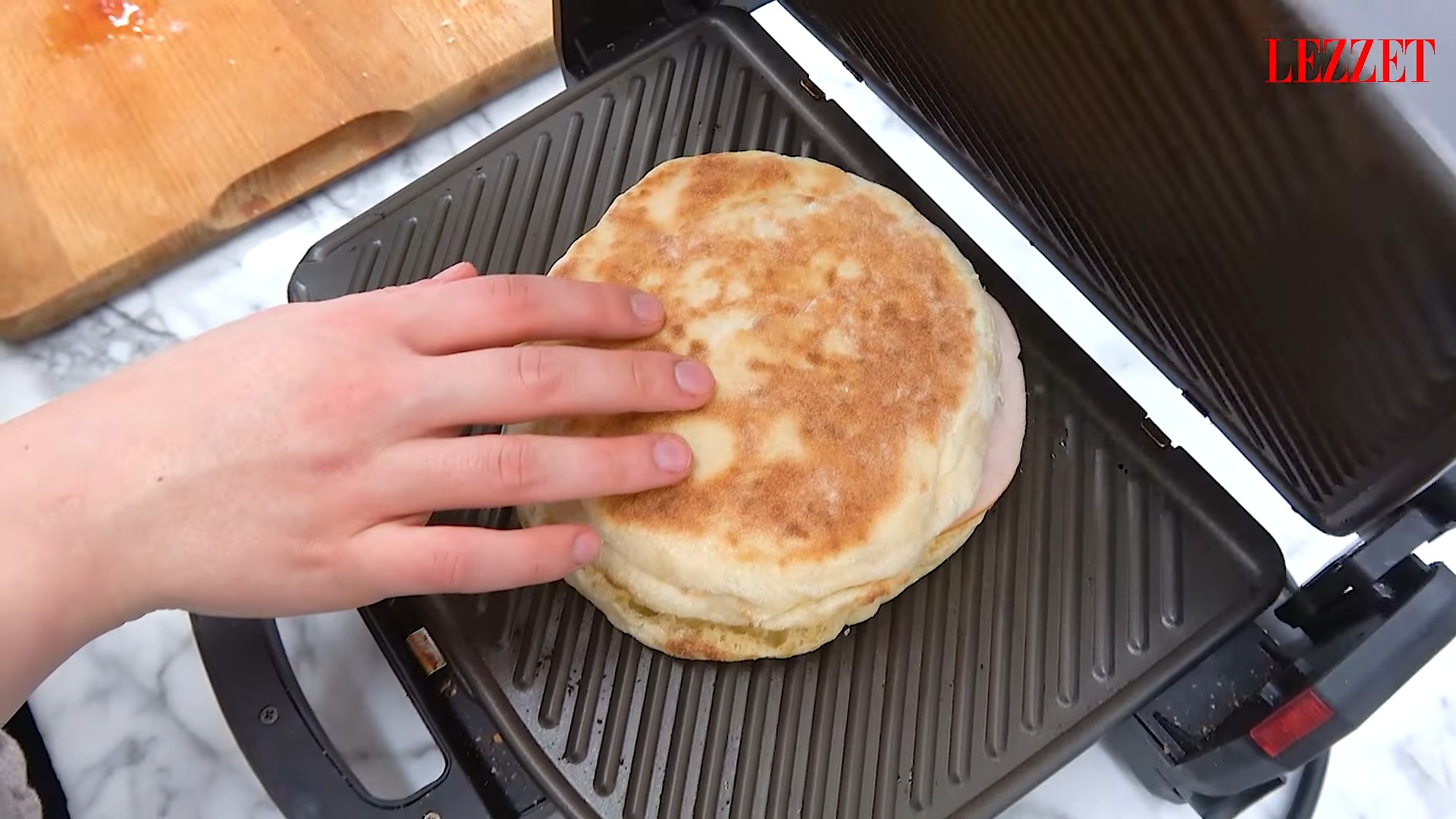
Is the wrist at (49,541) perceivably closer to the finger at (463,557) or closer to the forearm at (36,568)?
the forearm at (36,568)

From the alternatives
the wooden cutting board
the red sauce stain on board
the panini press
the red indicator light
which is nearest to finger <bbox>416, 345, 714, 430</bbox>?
the panini press

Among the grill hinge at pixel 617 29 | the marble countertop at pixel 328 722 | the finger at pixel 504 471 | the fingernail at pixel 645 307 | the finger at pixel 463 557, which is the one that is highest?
the grill hinge at pixel 617 29

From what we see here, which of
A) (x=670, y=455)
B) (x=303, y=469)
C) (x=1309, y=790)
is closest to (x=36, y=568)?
(x=303, y=469)

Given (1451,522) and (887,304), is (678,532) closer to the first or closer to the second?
(887,304)

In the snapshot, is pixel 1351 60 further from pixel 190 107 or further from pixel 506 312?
pixel 190 107

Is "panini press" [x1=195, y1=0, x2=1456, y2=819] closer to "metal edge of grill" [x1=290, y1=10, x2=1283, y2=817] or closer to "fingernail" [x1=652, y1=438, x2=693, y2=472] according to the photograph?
"metal edge of grill" [x1=290, y1=10, x2=1283, y2=817]

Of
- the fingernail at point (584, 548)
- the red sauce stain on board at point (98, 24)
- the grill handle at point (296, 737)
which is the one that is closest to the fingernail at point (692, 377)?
the fingernail at point (584, 548)

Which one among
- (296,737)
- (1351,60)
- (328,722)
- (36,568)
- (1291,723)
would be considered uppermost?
(1351,60)
